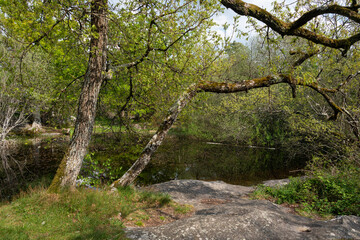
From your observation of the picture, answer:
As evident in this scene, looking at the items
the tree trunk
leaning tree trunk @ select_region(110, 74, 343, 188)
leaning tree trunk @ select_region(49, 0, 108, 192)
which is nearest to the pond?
leaning tree trunk @ select_region(49, 0, 108, 192)

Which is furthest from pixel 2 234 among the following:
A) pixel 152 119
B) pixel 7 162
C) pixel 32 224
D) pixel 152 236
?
pixel 7 162

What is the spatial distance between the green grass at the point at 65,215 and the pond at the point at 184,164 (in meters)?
4.61

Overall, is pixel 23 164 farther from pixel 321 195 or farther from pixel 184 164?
pixel 321 195

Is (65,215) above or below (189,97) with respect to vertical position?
below

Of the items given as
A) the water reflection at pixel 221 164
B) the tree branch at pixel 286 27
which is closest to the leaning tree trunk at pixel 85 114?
the tree branch at pixel 286 27

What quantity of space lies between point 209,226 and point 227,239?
1.95ft

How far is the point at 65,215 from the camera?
19.1 ft

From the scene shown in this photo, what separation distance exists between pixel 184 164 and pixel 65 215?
13.6 meters

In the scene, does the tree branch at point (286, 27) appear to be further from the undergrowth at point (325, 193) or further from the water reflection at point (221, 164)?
the water reflection at point (221, 164)

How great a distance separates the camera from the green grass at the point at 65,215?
493 cm

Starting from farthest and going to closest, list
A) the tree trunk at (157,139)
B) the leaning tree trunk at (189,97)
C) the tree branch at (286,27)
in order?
the tree trunk at (157,139), the leaning tree trunk at (189,97), the tree branch at (286,27)

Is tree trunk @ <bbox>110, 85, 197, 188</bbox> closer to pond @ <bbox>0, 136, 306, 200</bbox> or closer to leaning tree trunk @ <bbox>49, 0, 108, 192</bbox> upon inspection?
leaning tree trunk @ <bbox>49, 0, 108, 192</bbox>

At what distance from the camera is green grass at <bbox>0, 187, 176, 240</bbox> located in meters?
4.93

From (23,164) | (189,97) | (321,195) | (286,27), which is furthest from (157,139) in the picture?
(23,164)
